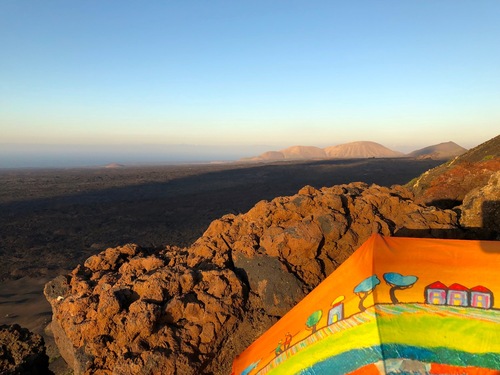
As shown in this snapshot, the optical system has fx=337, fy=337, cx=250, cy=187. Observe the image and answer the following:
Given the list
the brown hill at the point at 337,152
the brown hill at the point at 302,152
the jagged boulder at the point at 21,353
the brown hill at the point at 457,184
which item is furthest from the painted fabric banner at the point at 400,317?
the brown hill at the point at 302,152

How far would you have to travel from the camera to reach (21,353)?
496 centimetres

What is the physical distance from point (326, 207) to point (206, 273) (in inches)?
101

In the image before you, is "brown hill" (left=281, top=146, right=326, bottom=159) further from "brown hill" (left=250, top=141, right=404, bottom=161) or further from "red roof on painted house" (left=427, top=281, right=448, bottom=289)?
"red roof on painted house" (left=427, top=281, right=448, bottom=289)

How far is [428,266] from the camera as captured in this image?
11.7 feet

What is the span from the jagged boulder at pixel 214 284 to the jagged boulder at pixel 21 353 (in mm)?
337

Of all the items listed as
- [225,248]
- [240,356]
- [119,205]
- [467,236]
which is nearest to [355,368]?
[240,356]

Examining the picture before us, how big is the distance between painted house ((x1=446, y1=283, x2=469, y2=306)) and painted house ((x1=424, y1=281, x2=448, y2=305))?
4cm

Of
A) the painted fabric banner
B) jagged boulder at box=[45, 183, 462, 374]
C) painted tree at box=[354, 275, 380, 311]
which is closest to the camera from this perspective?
the painted fabric banner

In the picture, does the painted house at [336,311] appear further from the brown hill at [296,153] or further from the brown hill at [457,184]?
the brown hill at [296,153]

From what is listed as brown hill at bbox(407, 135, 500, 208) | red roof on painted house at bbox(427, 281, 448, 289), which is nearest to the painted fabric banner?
red roof on painted house at bbox(427, 281, 448, 289)

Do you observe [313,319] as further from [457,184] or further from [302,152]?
[302,152]

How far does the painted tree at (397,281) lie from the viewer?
10.9ft

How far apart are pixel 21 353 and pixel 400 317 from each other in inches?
207

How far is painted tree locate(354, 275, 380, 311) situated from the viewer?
3314 millimetres
